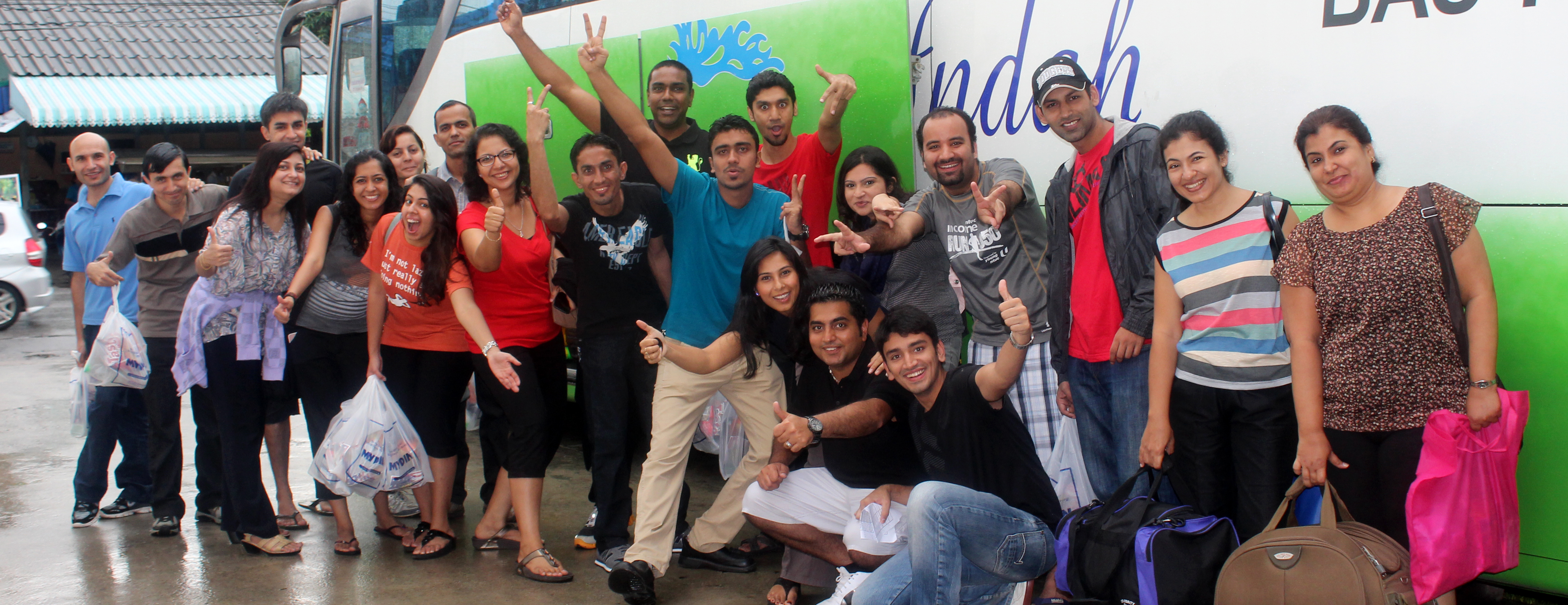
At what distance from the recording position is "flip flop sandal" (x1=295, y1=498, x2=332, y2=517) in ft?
15.7

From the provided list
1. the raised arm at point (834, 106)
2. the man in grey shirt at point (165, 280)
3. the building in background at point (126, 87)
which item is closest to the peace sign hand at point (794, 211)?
the raised arm at point (834, 106)

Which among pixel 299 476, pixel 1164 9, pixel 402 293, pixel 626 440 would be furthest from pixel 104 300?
pixel 1164 9

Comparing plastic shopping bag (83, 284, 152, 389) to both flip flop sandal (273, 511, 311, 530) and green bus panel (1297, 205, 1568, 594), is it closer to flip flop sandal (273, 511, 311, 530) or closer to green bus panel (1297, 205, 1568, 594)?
flip flop sandal (273, 511, 311, 530)

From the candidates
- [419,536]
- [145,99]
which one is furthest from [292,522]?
[145,99]

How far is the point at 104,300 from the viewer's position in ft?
15.8

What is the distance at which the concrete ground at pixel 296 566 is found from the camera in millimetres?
3775

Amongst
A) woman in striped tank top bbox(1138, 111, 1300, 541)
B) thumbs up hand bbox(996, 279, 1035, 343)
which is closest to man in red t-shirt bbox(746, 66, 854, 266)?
thumbs up hand bbox(996, 279, 1035, 343)

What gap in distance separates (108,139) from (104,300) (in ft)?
46.8

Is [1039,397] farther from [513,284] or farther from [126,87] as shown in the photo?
[126,87]

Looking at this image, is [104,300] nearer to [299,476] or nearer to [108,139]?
[299,476]

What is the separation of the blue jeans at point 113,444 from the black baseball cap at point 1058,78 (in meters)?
3.87

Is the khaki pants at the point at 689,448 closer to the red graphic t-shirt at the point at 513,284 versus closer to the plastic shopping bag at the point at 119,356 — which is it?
the red graphic t-shirt at the point at 513,284

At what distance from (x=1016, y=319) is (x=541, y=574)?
6.50 feet

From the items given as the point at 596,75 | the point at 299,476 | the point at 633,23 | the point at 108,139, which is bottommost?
the point at 299,476
